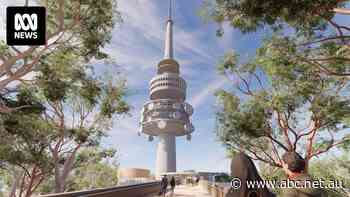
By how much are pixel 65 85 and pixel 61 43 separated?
2.18m

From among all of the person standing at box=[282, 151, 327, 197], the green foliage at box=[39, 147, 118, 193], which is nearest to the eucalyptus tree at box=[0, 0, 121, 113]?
the person standing at box=[282, 151, 327, 197]

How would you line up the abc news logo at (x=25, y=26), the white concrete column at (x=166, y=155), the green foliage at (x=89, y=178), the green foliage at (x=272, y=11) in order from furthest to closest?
1. the white concrete column at (x=166, y=155)
2. the green foliage at (x=89, y=178)
3. the abc news logo at (x=25, y=26)
4. the green foliage at (x=272, y=11)

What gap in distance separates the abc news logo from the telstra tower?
11257cm

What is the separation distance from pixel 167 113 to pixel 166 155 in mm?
20344

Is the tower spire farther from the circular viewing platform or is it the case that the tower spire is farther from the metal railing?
the metal railing

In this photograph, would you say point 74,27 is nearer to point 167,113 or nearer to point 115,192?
point 115,192

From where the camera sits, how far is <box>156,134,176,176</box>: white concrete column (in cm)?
12812

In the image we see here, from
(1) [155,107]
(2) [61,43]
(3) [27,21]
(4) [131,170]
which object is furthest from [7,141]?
(1) [155,107]

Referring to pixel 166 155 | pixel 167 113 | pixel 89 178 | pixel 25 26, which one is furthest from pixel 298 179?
pixel 166 155

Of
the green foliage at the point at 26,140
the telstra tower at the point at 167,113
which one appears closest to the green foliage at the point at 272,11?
the green foliage at the point at 26,140

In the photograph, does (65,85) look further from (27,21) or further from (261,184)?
(261,184)

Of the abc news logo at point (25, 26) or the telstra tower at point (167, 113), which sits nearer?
the abc news logo at point (25, 26)

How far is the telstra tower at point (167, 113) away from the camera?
125688mm

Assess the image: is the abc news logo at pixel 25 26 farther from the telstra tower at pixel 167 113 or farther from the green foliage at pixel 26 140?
the telstra tower at pixel 167 113
